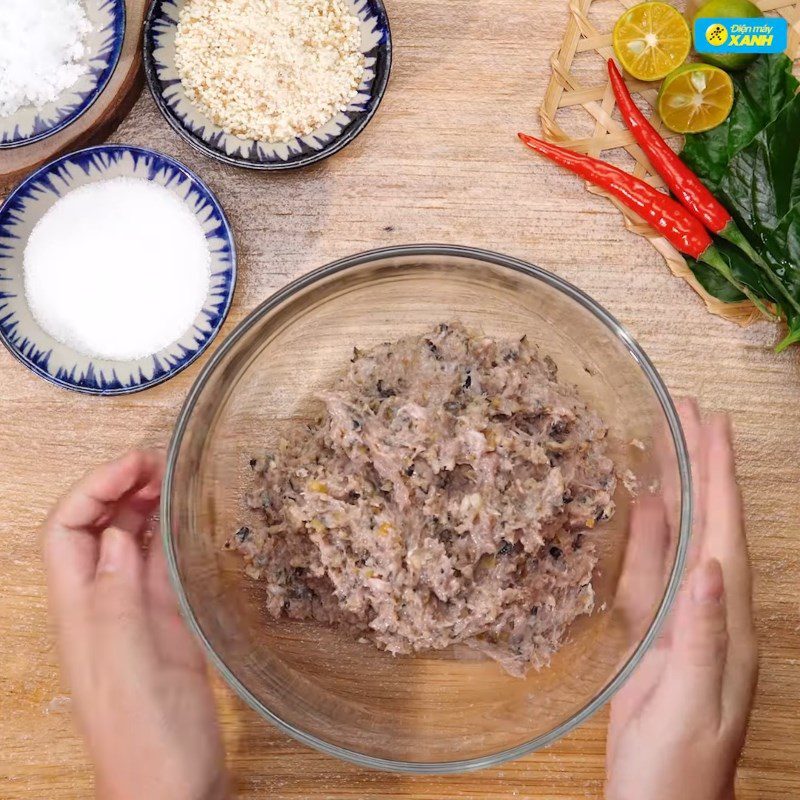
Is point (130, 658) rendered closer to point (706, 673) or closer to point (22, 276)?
point (22, 276)

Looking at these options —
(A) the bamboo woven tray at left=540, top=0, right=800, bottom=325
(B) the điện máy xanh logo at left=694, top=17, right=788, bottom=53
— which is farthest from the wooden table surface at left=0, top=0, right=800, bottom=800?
(B) the điện máy xanh logo at left=694, top=17, right=788, bottom=53

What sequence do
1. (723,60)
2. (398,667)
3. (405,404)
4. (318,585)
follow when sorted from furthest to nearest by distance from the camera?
1. (723,60)
2. (398,667)
3. (318,585)
4. (405,404)

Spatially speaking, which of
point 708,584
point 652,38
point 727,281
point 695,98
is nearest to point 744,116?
point 695,98

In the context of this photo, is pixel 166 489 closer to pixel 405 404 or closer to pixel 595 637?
pixel 405 404

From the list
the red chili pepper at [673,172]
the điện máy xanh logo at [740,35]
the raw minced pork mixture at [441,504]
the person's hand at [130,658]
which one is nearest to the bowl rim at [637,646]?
the raw minced pork mixture at [441,504]

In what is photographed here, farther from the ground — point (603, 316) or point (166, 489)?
point (603, 316)

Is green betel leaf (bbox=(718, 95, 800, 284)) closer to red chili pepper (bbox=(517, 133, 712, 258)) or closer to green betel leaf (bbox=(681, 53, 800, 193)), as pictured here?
green betel leaf (bbox=(681, 53, 800, 193))

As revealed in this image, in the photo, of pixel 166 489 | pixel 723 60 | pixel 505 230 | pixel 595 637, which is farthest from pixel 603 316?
pixel 166 489
